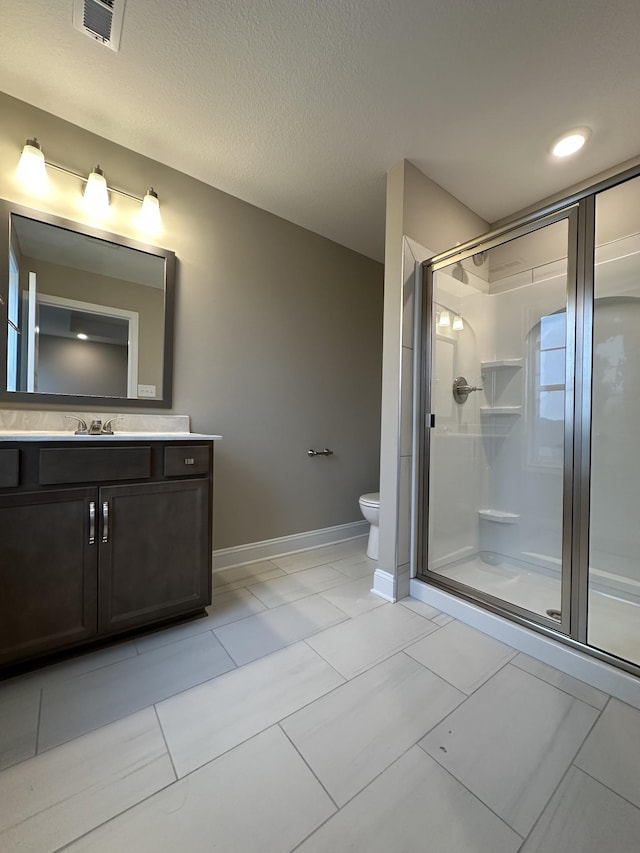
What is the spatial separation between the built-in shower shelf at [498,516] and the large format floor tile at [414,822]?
5.42ft

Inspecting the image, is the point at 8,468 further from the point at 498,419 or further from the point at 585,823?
the point at 498,419

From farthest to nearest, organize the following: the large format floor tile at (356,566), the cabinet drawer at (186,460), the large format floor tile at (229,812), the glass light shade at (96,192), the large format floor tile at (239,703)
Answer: the large format floor tile at (356,566), the glass light shade at (96,192), the cabinet drawer at (186,460), the large format floor tile at (239,703), the large format floor tile at (229,812)

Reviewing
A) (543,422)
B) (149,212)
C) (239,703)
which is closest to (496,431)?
(543,422)

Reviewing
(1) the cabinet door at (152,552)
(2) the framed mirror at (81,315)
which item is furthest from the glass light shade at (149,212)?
(1) the cabinet door at (152,552)

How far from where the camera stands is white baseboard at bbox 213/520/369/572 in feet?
7.32

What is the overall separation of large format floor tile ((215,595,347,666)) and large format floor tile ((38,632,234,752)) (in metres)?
0.07

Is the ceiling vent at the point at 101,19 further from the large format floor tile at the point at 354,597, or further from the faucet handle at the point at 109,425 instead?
the large format floor tile at the point at 354,597

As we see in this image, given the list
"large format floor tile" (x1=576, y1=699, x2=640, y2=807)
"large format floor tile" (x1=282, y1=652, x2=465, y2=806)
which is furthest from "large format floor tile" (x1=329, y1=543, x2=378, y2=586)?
"large format floor tile" (x1=576, y1=699, x2=640, y2=807)

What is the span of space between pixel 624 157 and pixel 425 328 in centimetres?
142

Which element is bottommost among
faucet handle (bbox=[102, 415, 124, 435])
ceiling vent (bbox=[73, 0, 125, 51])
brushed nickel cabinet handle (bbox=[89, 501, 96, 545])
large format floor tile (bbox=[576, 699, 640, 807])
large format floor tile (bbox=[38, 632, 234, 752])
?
large format floor tile (bbox=[38, 632, 234, 752])

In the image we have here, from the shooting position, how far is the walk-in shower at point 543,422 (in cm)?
141

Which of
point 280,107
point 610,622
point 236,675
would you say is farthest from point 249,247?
point 610,622

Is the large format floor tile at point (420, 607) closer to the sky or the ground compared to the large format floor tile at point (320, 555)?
closer to the sky

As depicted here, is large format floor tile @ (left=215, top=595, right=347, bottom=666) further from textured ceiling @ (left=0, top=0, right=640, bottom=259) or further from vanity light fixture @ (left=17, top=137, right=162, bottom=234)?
textured ceiling @ (left=0, top=0, right=640, bottom=259)
